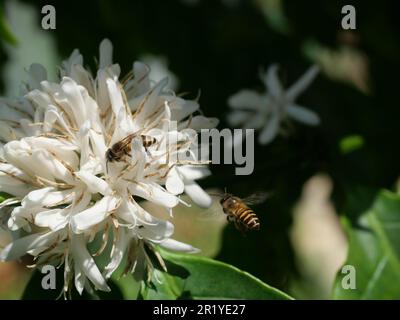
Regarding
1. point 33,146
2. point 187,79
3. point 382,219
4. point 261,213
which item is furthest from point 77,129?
point 187,79

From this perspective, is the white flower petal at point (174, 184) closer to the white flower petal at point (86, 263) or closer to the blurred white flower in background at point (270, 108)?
the white flower petal at point (86, 263)

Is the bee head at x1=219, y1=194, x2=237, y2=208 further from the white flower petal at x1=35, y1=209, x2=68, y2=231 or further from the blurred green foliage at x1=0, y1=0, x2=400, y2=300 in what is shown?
the white flower petal at x1=35, y1=209, x2=68, y2=231

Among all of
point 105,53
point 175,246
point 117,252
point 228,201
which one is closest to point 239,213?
point 228,201

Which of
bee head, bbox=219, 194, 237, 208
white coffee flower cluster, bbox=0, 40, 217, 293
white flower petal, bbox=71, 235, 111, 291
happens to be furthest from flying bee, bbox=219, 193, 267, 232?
white flower petal, bbox=71, 235, 111, 291

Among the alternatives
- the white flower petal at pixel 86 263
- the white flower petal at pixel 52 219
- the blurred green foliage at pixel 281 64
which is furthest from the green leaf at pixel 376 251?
the white flower petal at pixel 52 219

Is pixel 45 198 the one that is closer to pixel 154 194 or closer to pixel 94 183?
pixel 94 183
